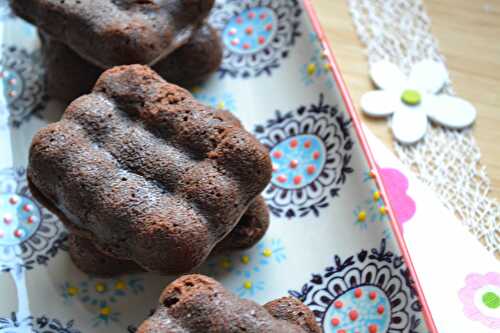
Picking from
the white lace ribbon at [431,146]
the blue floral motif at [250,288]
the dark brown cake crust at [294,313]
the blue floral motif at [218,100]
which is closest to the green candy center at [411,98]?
the white lace ribbon at [431,146]

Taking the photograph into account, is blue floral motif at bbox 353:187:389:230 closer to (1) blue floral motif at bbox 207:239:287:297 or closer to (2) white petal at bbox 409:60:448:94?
(1) blue floral motif at bbox 207:239:287:297

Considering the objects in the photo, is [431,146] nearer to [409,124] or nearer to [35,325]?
[409,124]

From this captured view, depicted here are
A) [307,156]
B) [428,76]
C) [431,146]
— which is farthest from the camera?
[428,76]

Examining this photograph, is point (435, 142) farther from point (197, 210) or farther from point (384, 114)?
point (197, 210)

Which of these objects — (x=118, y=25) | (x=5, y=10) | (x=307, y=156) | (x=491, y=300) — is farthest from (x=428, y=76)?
(x=5, y=10)

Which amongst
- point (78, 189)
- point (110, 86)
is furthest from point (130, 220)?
point (110, 86)

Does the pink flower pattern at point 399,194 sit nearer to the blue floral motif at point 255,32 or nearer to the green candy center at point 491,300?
the green candy center at point 491,300

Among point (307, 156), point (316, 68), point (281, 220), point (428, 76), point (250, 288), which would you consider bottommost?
point (250, 288)

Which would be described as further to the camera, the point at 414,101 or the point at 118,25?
the point at 414,101
